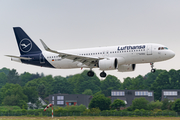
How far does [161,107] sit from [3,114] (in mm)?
46190

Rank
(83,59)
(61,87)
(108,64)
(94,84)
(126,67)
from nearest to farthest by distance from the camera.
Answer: (108,64), (83,59), (126,67), (61,87), (94,84)

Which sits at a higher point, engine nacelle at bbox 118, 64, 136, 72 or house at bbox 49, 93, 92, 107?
engine nacelle at bbox 118, 64, 136, 72

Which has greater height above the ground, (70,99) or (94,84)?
(94,84)

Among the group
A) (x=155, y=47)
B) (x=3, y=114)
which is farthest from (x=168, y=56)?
(x=3, y=114)

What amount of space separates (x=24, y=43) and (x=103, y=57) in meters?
16.8

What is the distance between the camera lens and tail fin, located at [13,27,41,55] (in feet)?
203

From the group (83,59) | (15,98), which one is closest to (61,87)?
(15,98)

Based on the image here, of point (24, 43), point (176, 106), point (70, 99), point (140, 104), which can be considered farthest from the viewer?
point (70, 99)

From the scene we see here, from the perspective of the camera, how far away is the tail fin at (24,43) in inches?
2435

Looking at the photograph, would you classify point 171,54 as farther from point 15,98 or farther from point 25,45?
point 15,98

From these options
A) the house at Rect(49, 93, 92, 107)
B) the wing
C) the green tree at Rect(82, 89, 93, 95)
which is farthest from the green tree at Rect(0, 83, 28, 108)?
the wing

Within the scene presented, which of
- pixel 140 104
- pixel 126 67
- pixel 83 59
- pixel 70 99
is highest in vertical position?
pixel 83 59

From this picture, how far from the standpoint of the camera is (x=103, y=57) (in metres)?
55.2

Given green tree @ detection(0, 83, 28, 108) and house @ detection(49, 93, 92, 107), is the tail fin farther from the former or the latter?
house @ detection(49, 93, 92, 107)
